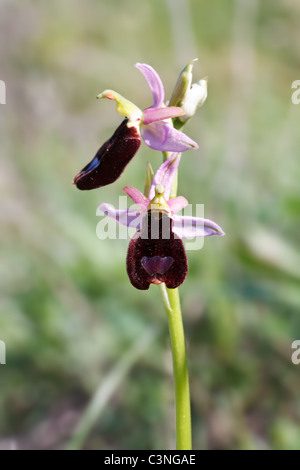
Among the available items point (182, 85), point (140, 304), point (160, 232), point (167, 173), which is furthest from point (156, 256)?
point (140, 304)

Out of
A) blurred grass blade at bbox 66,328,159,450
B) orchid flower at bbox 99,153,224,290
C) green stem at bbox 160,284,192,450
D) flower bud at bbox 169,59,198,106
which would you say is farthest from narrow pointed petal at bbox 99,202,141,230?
blurred grass blade at bbox 66,328,159,450

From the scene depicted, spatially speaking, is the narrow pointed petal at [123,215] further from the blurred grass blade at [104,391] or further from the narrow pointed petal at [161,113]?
the blurred grass blade at [104,391]

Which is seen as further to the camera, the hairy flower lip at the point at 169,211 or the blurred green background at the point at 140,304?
the blurred green background at the point at 140,304

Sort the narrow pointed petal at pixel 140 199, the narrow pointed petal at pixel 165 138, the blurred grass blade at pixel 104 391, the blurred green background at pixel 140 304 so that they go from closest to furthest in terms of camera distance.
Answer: the narrow pointed petal at pixel 165 138 < the narrow pointed petal at pixel 140 199 < the blurred grass blade at pixel 104 391 < the blurred green background at pixel 140 304

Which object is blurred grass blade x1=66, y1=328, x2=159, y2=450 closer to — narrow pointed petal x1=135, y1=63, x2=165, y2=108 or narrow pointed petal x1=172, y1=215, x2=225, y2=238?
narrow pointed petal x1=172, y1=215, x2=225, y2=238

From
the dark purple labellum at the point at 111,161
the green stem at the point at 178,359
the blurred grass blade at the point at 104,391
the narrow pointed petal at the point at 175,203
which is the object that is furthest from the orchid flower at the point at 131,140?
the blurred grass blade at the point at 104,391
